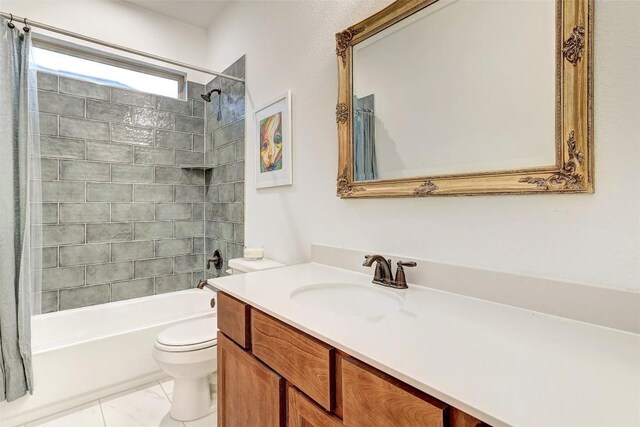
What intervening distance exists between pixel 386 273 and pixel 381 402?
59 centimetres

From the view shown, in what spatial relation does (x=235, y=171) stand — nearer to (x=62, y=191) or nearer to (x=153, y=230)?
(x=153, y=230)

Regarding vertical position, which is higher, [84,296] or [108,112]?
[108,112]

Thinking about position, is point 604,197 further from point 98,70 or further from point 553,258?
point 98,70

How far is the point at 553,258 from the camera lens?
33.9 inches

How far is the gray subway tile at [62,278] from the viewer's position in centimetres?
227

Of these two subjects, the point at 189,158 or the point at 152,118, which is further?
the point at 189,158

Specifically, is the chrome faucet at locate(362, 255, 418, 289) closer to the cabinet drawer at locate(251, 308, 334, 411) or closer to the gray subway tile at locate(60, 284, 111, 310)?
the cabinet drawer at locate(251, 308, 334, 411)

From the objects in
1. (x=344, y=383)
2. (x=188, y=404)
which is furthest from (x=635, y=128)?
(x=188, y=404)

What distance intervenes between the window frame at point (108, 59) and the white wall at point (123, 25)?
0.04 m

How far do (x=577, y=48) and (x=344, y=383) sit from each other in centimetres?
106

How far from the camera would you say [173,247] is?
2.87m

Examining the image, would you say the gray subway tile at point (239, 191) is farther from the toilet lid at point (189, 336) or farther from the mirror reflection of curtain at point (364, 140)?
the mirror reflection of curtain at point (364, 140)

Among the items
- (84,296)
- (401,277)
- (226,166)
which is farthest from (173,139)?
(401,277)

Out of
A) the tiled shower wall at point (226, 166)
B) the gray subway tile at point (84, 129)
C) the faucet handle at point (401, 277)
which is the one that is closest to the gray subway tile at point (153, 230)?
the tiled shower wall at point (226, 166)
